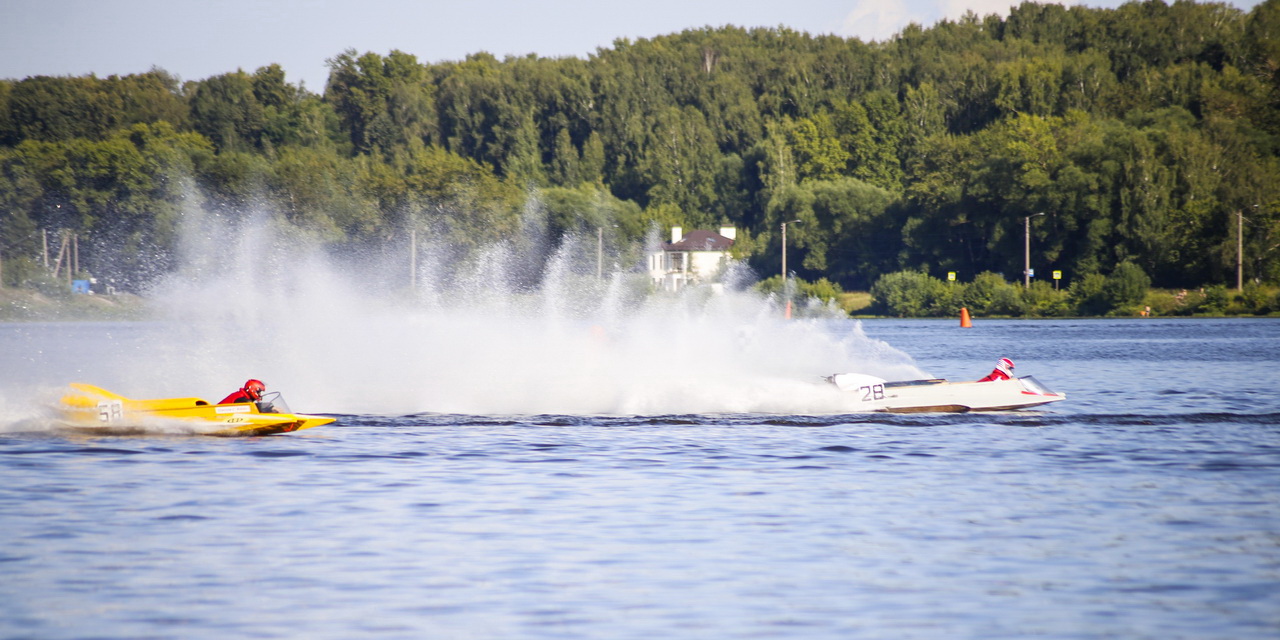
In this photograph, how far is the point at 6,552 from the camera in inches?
482

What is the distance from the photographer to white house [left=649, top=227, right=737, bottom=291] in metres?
115

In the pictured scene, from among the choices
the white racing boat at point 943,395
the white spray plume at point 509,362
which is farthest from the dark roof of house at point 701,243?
the white racing boat at point 943,395

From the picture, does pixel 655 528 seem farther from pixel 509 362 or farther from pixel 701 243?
pixel 701 243

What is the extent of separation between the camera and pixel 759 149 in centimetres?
13238

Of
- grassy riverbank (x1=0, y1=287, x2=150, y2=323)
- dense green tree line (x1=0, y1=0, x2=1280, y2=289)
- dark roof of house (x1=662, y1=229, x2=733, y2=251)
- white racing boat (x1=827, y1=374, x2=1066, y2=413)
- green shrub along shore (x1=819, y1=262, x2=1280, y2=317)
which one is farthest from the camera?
dark roof of house (x1=662, y1=229, x2=733, y2=251)

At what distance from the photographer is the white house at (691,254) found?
11500 centimetres

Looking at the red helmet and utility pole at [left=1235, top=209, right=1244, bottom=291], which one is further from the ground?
utility pole at [left=1235, top=209, right=1244, bottom=291]

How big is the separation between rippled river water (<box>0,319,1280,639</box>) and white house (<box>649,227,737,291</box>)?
91.5m

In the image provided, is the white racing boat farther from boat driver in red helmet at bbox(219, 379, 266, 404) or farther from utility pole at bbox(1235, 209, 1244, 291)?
utility pole at bbox(1235, 209, 1244, 291)

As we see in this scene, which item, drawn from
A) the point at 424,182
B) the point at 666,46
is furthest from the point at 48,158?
the point at 666,46

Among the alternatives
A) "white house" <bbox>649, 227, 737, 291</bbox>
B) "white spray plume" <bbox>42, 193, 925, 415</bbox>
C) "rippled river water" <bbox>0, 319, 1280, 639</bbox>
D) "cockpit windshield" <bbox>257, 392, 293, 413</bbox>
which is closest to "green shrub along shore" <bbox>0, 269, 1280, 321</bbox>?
"white house" <bbox>649, 227, 737, 291</bbox>

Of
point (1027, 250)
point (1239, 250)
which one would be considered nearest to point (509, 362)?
point (1239, 250)

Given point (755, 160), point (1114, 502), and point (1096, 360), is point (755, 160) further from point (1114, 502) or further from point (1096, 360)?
point (1114, 502)

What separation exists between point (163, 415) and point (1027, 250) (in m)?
80.7
